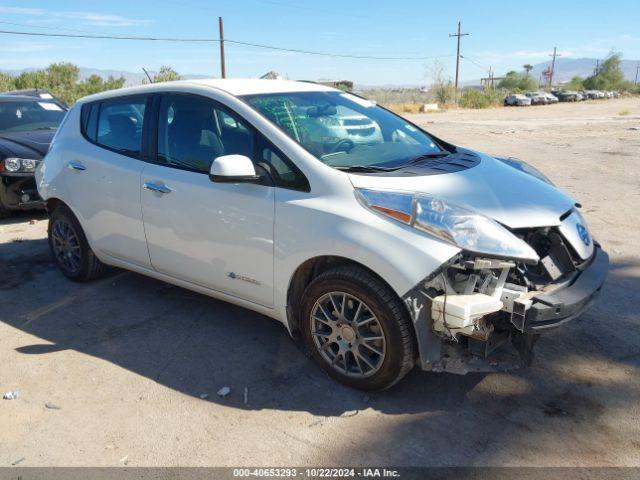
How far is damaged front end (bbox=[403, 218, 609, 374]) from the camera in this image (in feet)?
9.09

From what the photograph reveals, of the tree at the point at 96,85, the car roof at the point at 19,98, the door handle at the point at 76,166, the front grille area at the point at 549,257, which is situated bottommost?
the front grille area at the point at 549,257

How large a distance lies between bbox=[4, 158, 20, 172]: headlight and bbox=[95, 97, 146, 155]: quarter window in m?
3.14

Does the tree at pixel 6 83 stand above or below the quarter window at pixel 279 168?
above

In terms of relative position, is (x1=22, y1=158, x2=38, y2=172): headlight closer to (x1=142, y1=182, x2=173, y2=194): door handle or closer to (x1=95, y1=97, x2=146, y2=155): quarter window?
(x1=95, y1=97, x2=146, y2=155): quarter window

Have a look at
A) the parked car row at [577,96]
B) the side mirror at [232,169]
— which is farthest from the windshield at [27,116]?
the parked car row at [577,96]

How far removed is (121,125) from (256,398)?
8.31ft

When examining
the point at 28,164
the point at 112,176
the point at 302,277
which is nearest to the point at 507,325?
the point at 302,277

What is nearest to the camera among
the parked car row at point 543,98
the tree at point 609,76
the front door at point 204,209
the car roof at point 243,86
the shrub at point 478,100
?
the front door at point 204,209

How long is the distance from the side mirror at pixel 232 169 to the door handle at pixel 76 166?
1.84 metres

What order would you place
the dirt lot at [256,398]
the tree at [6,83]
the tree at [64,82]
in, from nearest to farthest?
the dirt lot at [256,398]
the tree at [6,83]
the tree at [64,82]

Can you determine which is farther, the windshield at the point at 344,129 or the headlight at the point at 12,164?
the headlight at the point at 12,164

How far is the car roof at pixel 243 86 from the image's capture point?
12.4 feet

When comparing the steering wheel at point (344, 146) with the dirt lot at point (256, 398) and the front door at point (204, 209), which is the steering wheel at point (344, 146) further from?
the dirt lot at point (256, 398)

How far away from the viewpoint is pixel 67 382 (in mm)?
3467
